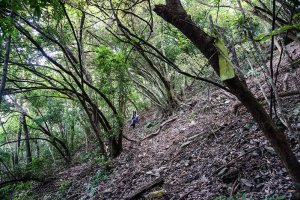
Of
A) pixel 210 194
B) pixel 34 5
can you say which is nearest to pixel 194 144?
pixel 210 194

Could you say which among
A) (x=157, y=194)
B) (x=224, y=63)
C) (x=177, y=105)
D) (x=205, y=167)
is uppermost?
(x=177, y=105)

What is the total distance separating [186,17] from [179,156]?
11.4 feet

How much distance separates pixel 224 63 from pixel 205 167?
8.10ft

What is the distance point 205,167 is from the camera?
3922 millimetres

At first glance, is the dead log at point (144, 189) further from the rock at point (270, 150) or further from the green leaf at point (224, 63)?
the green leaf at point (224, 63)

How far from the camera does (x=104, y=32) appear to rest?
32.2 feet

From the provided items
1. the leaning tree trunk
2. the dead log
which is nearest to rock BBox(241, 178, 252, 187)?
the leaning tree trunk

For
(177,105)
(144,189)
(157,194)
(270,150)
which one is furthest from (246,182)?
(177,105)

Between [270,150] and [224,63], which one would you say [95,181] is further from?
[224,63]

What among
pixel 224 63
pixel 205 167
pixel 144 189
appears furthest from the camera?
pixel 144 189

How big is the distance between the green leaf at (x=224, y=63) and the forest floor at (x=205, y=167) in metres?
0.51

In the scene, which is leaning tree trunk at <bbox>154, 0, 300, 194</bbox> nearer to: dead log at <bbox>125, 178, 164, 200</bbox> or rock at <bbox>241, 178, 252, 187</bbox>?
rock at <bbox>241, 178, 252, 187</bbox>

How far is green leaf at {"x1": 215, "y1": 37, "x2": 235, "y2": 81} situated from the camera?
1.85 m

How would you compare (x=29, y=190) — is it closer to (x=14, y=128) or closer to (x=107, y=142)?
(x=107, y=142)
